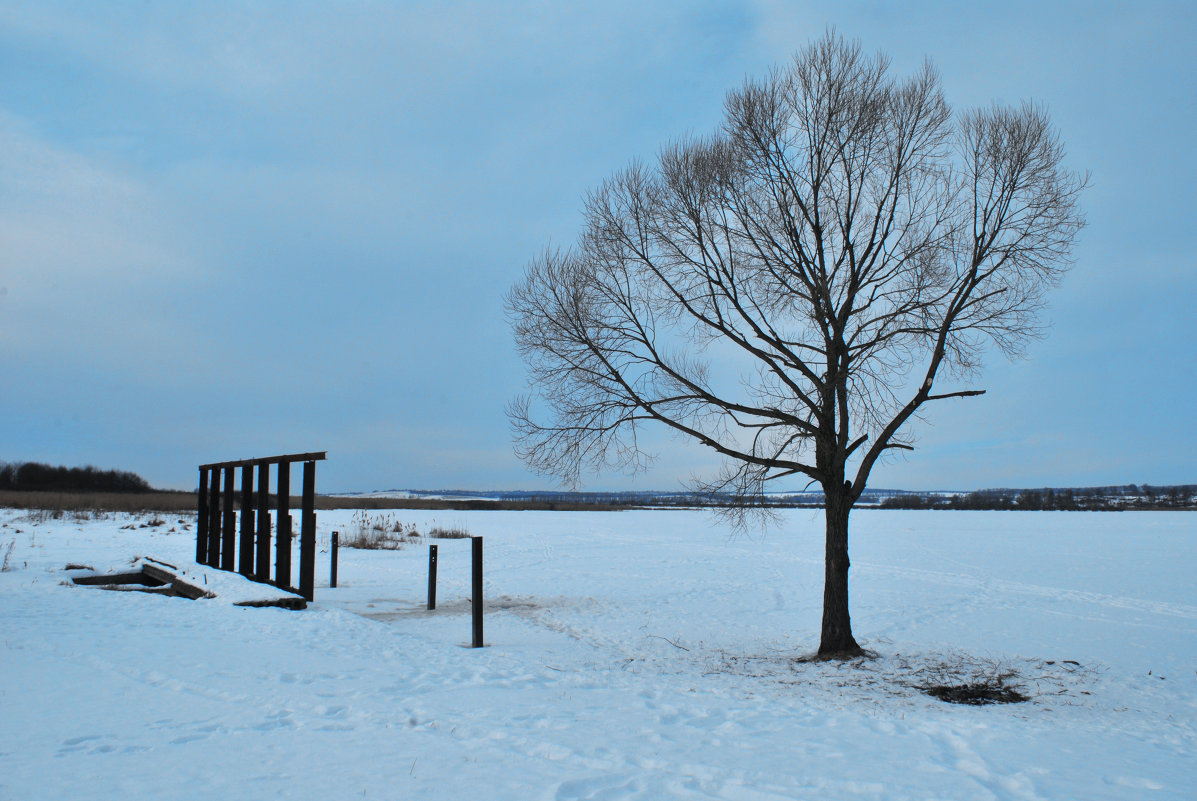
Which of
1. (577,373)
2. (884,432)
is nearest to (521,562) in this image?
(577,373)

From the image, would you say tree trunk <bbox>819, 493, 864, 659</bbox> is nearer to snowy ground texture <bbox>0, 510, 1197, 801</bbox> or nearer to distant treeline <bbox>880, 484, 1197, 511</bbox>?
snowy ground texture <bbox>0, 510, 1197, 801</bbox>

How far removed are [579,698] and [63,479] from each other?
107 metres

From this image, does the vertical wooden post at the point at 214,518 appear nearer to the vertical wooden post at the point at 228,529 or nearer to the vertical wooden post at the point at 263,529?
the vertical wooden post at the point at 228,529

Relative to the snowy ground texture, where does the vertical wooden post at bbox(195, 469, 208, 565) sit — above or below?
above

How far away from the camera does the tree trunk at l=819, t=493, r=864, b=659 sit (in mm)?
10438

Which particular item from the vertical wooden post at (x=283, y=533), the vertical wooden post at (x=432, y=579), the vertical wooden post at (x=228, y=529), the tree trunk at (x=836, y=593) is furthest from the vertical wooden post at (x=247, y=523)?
the tree trunk at (x=836, y=593)

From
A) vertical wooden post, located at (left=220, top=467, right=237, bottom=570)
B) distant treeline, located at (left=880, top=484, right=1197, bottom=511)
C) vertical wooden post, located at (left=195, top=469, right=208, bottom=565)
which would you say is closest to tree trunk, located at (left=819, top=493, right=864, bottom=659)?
vertical wooden post, located at (left=220, top=467, right=237, bottom=570)

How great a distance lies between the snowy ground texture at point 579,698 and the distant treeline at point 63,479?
298ft

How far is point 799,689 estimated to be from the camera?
8.20 metres

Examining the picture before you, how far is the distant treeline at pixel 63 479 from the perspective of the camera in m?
88.4

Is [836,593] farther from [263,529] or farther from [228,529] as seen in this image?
[228,529]

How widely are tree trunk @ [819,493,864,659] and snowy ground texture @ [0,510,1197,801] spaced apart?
1.54 feet

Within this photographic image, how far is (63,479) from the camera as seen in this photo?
9112cm

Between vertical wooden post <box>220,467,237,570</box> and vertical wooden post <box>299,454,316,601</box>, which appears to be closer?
vertical wooden post <box>299,454,316,601</box>
